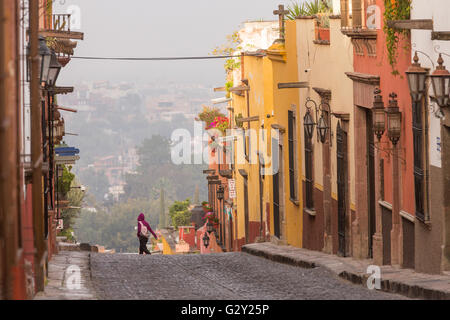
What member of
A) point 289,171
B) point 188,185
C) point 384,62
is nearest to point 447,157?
Result: point 384,62

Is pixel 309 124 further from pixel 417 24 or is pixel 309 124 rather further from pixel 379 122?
pixel 417 24

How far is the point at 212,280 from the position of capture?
51.9ft

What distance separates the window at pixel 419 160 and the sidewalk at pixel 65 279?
16.3 feet

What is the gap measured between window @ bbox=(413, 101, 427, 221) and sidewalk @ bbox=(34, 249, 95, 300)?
4976mm

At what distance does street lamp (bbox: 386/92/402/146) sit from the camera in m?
15.5

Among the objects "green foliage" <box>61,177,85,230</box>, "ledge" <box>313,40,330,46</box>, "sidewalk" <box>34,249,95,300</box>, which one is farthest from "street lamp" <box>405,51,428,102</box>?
"green foliage" <box>61,177,85,230</box>

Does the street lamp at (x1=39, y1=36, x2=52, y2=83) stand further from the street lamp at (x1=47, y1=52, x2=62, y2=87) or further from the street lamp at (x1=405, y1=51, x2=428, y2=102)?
the street lamp at (x1=405, y1=51, x2=428, y2=102)

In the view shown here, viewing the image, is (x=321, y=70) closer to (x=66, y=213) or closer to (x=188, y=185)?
(x=66, y=213)

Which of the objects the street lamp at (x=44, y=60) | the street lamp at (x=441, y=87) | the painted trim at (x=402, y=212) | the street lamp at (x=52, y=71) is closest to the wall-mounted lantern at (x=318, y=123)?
the painted trim at (x=402, y=212)

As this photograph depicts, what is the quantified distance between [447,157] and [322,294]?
102 inches

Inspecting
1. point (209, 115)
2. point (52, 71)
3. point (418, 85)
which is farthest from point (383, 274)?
point (209, 115)

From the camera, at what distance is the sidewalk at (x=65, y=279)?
11061mm

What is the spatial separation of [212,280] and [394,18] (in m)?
5.12

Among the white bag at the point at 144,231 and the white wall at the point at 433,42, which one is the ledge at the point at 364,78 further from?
the white bag at the point at 144,231
